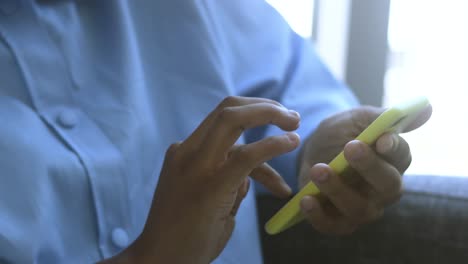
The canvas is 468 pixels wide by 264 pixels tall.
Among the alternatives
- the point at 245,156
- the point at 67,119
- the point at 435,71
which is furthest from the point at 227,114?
the point at 435,71

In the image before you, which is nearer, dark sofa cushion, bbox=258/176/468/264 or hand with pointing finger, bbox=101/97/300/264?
hand with pointing finger, bbox=101/97/300/264

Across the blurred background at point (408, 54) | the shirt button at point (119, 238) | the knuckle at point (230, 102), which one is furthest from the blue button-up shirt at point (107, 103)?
the blurred background at point (408, 54)

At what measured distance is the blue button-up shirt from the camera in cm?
47

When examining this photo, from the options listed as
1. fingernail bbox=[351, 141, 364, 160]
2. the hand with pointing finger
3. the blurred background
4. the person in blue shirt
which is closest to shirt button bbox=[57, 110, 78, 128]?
the person in blue shirt

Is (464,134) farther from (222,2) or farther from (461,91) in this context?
(222,2)

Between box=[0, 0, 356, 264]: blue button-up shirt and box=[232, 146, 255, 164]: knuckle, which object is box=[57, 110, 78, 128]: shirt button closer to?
box=[0, 0, 356, 264]: blue button-up shirt

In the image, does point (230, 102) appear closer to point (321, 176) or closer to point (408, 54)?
point (321, 176)

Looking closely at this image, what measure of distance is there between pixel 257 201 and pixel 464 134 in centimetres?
48

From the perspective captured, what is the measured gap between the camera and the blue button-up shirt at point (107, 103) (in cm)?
47

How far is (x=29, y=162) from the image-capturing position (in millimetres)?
462

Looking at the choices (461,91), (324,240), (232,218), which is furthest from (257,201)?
(461,91)

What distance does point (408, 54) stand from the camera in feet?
3.28

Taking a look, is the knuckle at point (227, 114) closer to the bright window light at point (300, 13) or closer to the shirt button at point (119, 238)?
the shirt button at point (119, 238)

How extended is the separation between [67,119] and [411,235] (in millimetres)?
336
